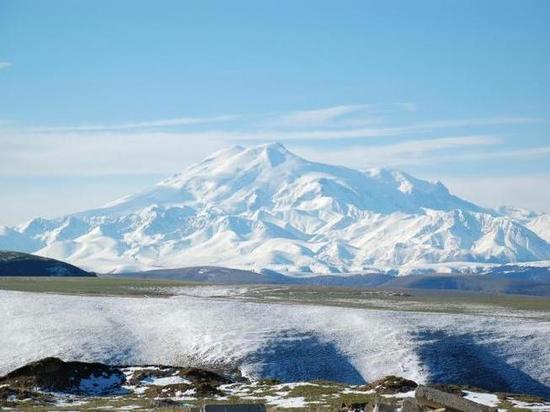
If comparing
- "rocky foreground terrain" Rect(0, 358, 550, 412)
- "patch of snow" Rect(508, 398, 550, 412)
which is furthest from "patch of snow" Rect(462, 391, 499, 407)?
"patch of snow" Rect(508, 398, 550, 412)

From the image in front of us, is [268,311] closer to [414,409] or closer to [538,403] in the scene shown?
[538,403]

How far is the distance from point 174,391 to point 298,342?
26.0 metres

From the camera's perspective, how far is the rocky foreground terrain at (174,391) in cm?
6103

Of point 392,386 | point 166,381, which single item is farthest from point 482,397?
point 166,381

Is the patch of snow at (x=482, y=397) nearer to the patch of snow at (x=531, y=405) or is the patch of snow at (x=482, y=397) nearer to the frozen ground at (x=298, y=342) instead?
the patch of snow at (x=531, y=405)

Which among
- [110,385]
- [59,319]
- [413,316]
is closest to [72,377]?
[110,385]

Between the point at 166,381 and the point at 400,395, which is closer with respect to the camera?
the point at 400,395

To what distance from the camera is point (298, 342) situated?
93375 millimetres

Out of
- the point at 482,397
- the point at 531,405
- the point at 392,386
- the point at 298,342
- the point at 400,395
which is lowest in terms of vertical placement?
the point at 531,405

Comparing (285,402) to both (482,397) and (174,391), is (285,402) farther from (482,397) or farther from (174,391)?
(482,397)

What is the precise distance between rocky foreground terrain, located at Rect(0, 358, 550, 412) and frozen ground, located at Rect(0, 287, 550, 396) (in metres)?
7.73

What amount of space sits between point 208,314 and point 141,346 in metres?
15.3

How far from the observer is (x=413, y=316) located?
106938mm

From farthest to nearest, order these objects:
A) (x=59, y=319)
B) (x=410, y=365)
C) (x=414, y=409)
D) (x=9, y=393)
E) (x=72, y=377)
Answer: (x=59, y=319), (x=410, y=365), (x=72, y=377), (x=9, y=393), (x=414, y=409)
